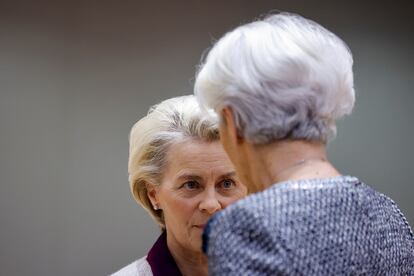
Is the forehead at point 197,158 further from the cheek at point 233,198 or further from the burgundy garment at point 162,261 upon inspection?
the burgundy garment at point 162,261

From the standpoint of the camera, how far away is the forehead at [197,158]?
1.67 meters

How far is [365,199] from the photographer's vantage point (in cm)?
99

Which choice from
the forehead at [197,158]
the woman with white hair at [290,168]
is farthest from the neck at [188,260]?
the woman with white hair at [290,168]

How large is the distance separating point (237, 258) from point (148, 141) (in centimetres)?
92

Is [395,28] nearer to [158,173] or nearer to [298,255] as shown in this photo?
[158,173]

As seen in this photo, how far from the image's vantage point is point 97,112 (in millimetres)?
2799

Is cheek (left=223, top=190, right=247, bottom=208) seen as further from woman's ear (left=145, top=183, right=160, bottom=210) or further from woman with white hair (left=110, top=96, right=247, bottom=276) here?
woman's ear (left=145, top=183, right=160, bottom=210)

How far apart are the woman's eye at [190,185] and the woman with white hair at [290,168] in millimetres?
606

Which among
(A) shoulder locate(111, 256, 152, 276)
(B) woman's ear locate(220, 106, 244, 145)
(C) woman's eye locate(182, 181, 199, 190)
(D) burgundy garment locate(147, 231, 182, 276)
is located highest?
(B) woman's ear locate(220, 106, 244, 145)

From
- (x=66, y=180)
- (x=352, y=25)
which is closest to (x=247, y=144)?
(x=66, y=180)

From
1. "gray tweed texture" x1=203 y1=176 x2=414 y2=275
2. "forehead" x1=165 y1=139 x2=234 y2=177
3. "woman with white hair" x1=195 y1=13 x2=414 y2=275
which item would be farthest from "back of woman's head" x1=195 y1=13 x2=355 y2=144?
"forehead" x1=165 y1=139 x2=234 y2=177

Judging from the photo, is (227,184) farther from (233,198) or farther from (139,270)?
(139,270)

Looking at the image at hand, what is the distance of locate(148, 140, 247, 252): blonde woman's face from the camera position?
1661 mm

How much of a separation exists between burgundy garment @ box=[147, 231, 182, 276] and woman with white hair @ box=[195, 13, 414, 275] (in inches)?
27.6
